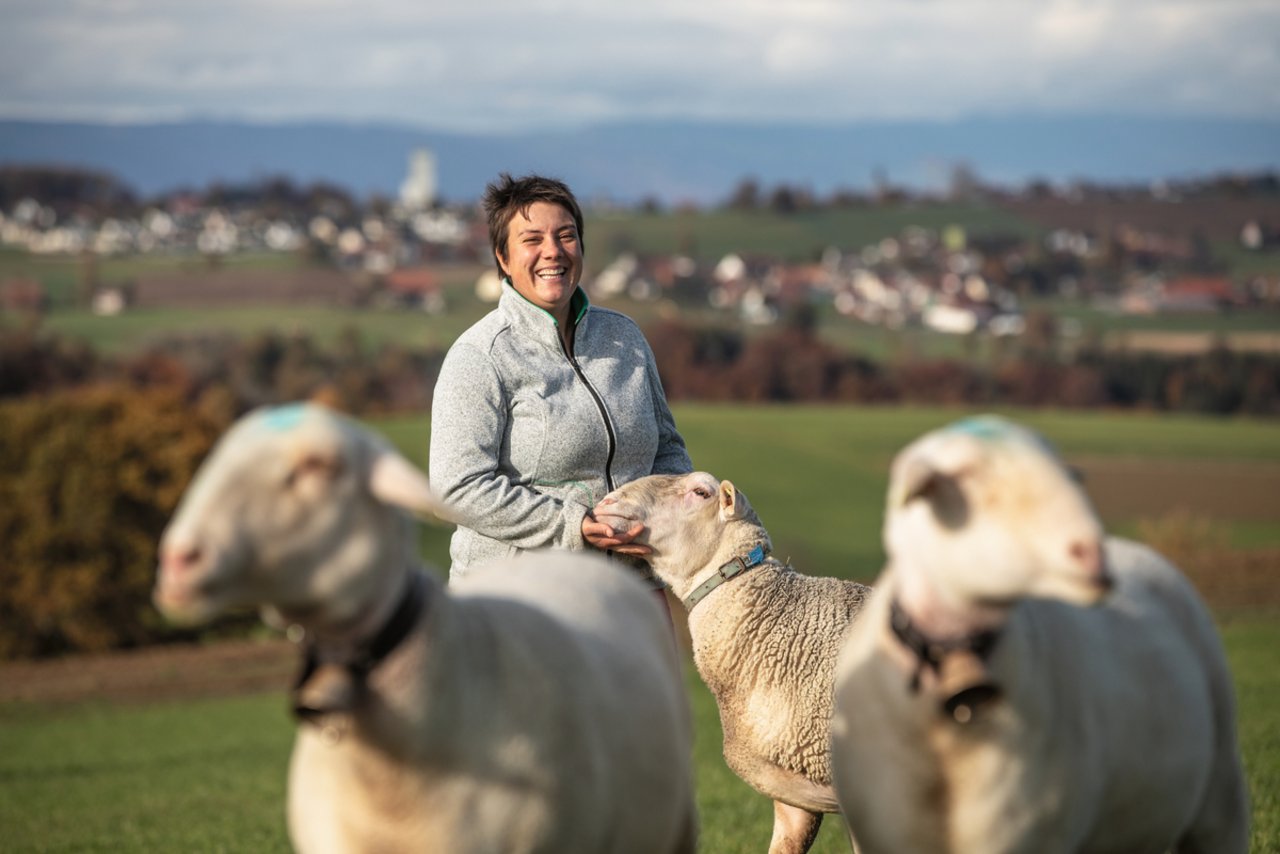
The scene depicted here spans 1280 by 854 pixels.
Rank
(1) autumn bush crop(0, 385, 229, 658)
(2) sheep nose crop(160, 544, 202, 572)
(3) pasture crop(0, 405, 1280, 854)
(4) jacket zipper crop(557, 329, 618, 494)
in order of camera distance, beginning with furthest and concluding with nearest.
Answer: (1) autumn bush crop(0, 385, 229, 658)
(3) pasture crop(0, 405, 1280, 854)
(4) jacket zipper crop(557, 329, 618, 494)
(2) sheep nose crop(160, 544, 202, 572)

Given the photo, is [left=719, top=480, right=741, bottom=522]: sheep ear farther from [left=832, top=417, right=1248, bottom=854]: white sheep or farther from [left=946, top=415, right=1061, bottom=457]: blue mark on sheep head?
[left=946, top=415, right=1061, bottom=457]: blue mark on sheep head

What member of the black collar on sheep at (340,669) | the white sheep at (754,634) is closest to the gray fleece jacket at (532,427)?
the white sheep at (754,634)

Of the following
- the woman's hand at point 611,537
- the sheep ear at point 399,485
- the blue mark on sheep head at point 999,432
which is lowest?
the woman's hand at point 611,537

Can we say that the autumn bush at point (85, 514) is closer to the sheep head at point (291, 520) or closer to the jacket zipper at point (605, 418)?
the jacket zipper at point (605, 418)

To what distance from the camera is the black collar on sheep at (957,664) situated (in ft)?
13.2

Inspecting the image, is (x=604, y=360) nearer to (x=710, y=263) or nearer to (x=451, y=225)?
(x=710, y=263)

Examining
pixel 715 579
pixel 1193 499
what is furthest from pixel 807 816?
pixel 1193 499

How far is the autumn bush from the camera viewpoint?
44.7m

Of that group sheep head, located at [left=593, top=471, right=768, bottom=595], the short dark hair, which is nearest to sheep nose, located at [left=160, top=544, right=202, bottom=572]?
sheep head, located at [left=593, top=471, right=768, bottom=595]

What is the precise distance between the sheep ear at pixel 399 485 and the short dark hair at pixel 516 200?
2.85 meters

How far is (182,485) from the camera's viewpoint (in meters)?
47.3

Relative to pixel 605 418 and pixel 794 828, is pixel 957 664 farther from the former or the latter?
pixel 794 828

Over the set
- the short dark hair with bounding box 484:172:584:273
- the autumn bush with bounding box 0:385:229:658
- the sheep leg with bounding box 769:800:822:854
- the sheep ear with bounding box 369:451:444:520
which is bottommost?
the autumn bush with bounding box 0:385:229:658

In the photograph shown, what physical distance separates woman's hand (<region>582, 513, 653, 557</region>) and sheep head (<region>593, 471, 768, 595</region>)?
0.03 m
